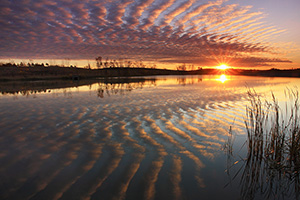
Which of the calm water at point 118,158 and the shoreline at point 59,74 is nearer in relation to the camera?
the calm water at point 118,158

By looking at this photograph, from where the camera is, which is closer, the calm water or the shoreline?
the calm water

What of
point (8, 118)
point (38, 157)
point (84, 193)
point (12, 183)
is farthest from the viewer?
point (8, 118)

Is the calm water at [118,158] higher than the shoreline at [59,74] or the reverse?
the reverse

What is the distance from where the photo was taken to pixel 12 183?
3.22 meters

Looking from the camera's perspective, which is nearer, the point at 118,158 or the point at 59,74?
the point at 118,158

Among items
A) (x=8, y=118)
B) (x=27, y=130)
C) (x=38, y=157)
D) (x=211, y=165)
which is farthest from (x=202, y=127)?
(x=8, y=118)

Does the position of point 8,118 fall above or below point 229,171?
above

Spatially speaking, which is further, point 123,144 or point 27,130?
point 27,130

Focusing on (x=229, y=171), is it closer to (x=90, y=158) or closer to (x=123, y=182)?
(x=123, y=182)

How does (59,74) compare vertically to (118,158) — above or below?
above

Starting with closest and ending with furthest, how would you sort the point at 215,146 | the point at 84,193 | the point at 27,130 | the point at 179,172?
the point at 84,193 < the point at 179,172 < the point at 215,146 < the point at 27,130

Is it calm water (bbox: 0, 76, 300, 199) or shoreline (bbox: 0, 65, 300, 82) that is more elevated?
shoreline (bbox: 0, 65, 300, 82)

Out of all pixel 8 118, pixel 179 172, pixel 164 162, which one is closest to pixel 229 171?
pixel 179 172

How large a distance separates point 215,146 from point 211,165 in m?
1.08
